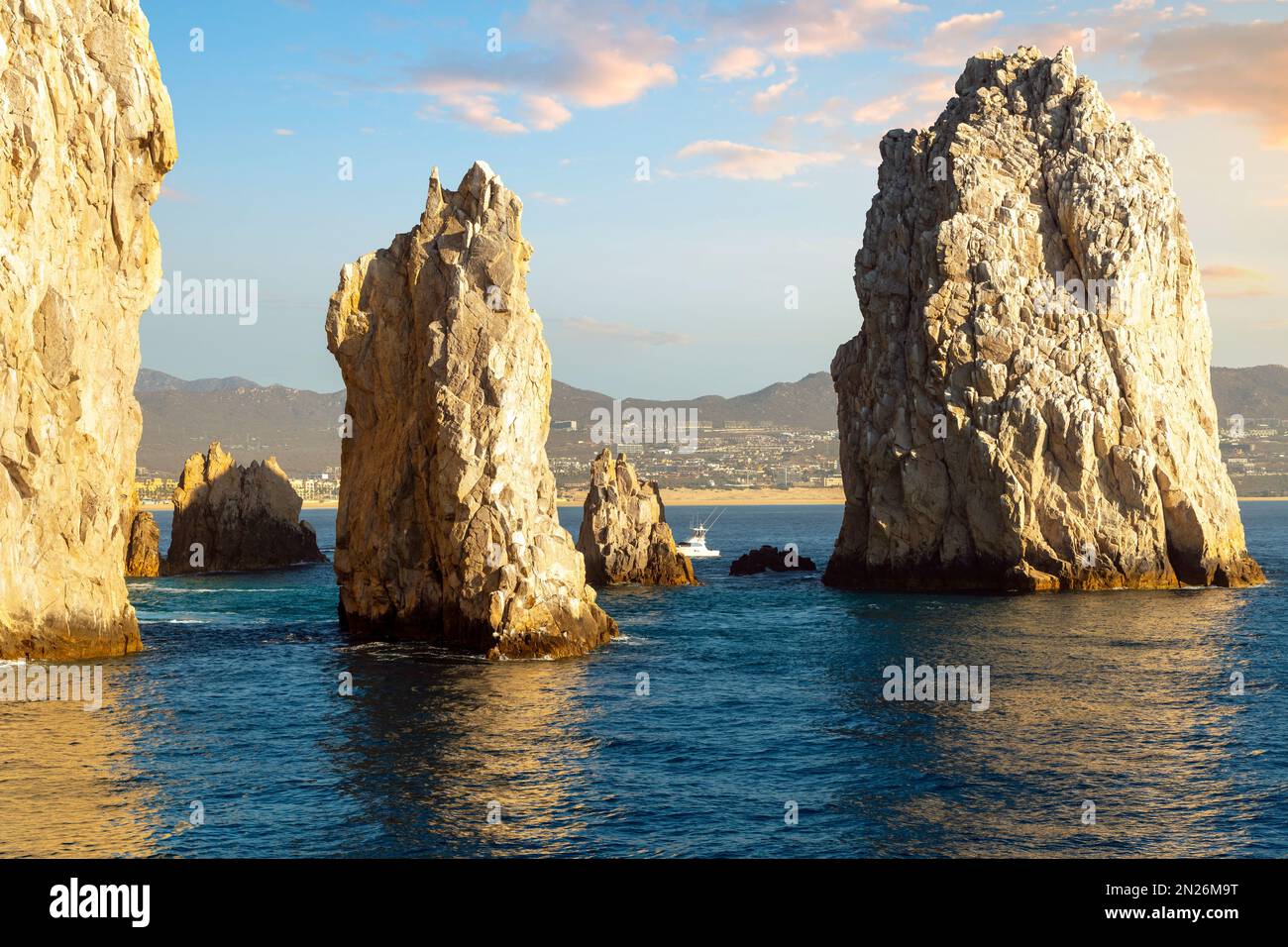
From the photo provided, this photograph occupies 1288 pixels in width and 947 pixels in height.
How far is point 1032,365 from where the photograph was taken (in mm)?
87125

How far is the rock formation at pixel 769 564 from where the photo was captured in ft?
374

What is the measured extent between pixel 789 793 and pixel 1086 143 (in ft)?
250

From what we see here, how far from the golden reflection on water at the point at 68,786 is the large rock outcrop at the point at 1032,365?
2484 inches

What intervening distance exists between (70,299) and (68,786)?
91.4ft

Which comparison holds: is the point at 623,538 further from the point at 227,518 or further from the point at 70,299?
the point at 70,299

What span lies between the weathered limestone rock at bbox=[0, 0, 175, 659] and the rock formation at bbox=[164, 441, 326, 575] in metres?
66.9

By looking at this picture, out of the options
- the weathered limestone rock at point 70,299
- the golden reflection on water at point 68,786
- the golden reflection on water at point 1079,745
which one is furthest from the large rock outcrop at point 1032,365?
the golden reflection on water at point 68,786

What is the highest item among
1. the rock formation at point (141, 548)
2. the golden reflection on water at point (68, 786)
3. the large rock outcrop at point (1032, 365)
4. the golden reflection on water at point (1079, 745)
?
the large rock outcrop at point (1032, 365)

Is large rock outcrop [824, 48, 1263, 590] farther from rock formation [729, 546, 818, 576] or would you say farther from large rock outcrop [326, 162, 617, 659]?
large rock outcrop [326, 162, 617, 659]

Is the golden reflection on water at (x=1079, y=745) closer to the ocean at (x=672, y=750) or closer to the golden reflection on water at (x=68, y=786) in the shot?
the ocean at (x=672, y=750)

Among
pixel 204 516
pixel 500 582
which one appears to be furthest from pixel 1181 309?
pixel 204 516

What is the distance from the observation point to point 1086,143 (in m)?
93.9

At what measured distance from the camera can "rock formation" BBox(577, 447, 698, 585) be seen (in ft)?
327

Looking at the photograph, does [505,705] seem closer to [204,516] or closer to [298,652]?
[298,652]
